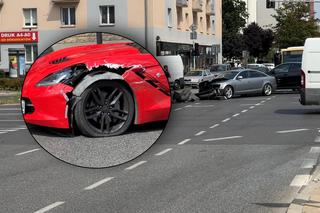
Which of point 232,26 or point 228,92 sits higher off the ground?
point 232,26

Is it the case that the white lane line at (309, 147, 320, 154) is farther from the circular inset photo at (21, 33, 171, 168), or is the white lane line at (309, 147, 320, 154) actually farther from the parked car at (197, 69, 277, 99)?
the parked car at (197, 69, 277, 99)

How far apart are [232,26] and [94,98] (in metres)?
93.2

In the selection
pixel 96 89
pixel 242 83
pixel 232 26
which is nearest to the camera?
pixel 96 89

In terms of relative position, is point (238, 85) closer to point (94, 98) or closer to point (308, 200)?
point (308, 200)

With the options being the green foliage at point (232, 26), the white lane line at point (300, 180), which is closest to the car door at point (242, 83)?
the white lane line at point (300, 180)

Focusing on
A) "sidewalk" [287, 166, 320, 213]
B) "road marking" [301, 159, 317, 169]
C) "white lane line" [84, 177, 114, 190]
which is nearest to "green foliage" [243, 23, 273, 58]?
"road marking" [301, 159, 317, 169]

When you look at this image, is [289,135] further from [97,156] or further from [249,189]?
[97,156]

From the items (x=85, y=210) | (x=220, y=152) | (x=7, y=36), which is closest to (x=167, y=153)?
(x=220, y=152)

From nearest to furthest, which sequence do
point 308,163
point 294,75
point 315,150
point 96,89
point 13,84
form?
point 96,89 → point 308,163 → point 315,150 → point 13,84 → point 294,75

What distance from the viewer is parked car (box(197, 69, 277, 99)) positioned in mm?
32875

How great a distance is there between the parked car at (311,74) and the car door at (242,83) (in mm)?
12082

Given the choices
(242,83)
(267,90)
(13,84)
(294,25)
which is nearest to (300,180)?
(13,84)

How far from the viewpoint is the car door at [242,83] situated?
3367 cm

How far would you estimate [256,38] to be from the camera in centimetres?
11344
